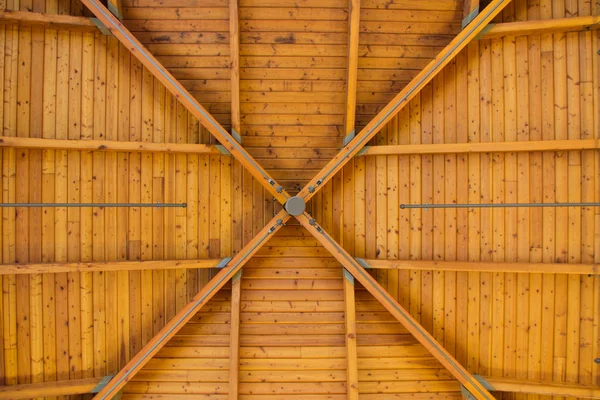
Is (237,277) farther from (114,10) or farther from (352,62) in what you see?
(114,10)

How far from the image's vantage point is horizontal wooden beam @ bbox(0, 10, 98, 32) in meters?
5.30

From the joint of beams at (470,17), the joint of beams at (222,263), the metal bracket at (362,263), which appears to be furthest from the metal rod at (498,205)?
the joint of beams at (222,263)

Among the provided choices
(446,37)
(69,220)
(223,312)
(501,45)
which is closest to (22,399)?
(69,220)

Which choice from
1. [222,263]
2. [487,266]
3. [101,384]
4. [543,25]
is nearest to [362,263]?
[487,266]

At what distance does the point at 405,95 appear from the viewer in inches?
210

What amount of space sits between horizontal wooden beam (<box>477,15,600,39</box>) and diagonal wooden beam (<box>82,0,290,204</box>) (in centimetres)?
381

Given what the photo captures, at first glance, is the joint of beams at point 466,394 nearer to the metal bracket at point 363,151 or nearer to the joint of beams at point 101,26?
the metal bracket at point 363,151

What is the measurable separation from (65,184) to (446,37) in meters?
6.16

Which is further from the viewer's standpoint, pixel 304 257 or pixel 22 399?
pixel 304 257

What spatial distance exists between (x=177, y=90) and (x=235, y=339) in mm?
3658

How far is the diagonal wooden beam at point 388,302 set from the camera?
5.33 meters

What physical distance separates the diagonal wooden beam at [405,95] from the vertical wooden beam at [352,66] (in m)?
0.25

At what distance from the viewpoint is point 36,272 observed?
541 centimetres

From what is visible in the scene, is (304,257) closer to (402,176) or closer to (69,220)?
(402,176)
